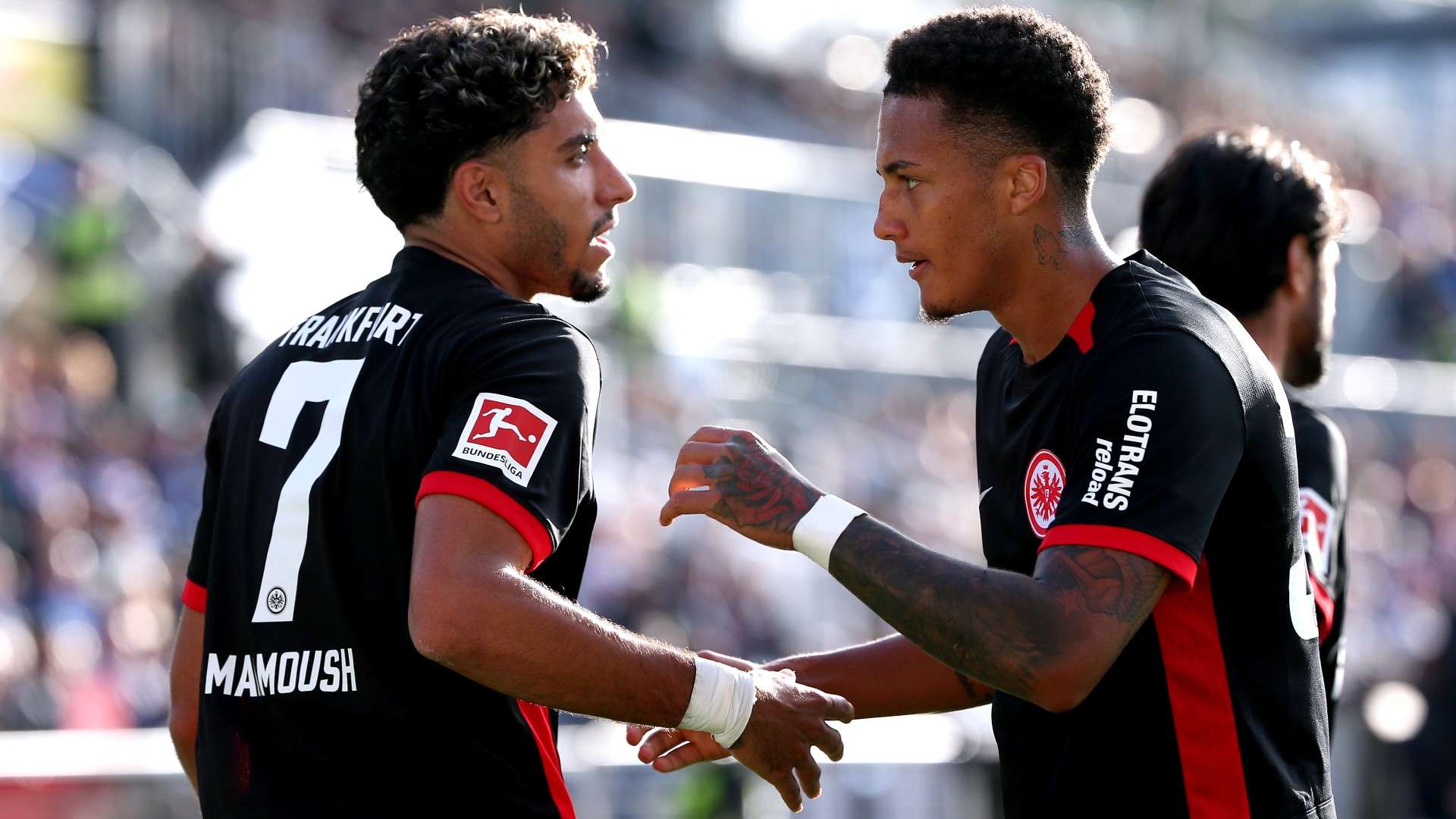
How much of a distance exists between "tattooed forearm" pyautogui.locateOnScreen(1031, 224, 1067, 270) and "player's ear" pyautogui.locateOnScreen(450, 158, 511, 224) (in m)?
Result: 1.18

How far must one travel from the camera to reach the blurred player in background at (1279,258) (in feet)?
14.5

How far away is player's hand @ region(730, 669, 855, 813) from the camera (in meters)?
3.55

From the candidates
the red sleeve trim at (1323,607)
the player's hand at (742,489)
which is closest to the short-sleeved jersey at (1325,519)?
the red sleeve trim at (1323,607)

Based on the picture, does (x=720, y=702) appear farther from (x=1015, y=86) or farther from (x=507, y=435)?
(x=1015, y=86)

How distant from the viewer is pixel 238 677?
353 centimetres

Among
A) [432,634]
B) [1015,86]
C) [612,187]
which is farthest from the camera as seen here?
[612,187]

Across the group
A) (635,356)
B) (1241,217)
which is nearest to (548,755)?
(1241,217)

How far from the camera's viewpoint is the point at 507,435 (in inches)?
128

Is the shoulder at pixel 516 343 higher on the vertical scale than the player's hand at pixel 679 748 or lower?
higher

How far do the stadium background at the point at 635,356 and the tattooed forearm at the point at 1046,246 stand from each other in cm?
318

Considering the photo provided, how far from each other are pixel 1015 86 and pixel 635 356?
1049 centimetres

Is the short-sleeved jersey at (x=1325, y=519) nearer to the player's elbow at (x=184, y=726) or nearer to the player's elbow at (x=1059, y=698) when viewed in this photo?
the player's elbow at (x=1059, y=698)

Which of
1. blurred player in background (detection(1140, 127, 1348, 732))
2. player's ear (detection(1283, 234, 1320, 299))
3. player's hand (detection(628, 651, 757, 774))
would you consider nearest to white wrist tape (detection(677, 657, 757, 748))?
player's hand (detection(628, 651, 757, 774))

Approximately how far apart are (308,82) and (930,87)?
36.2ft
